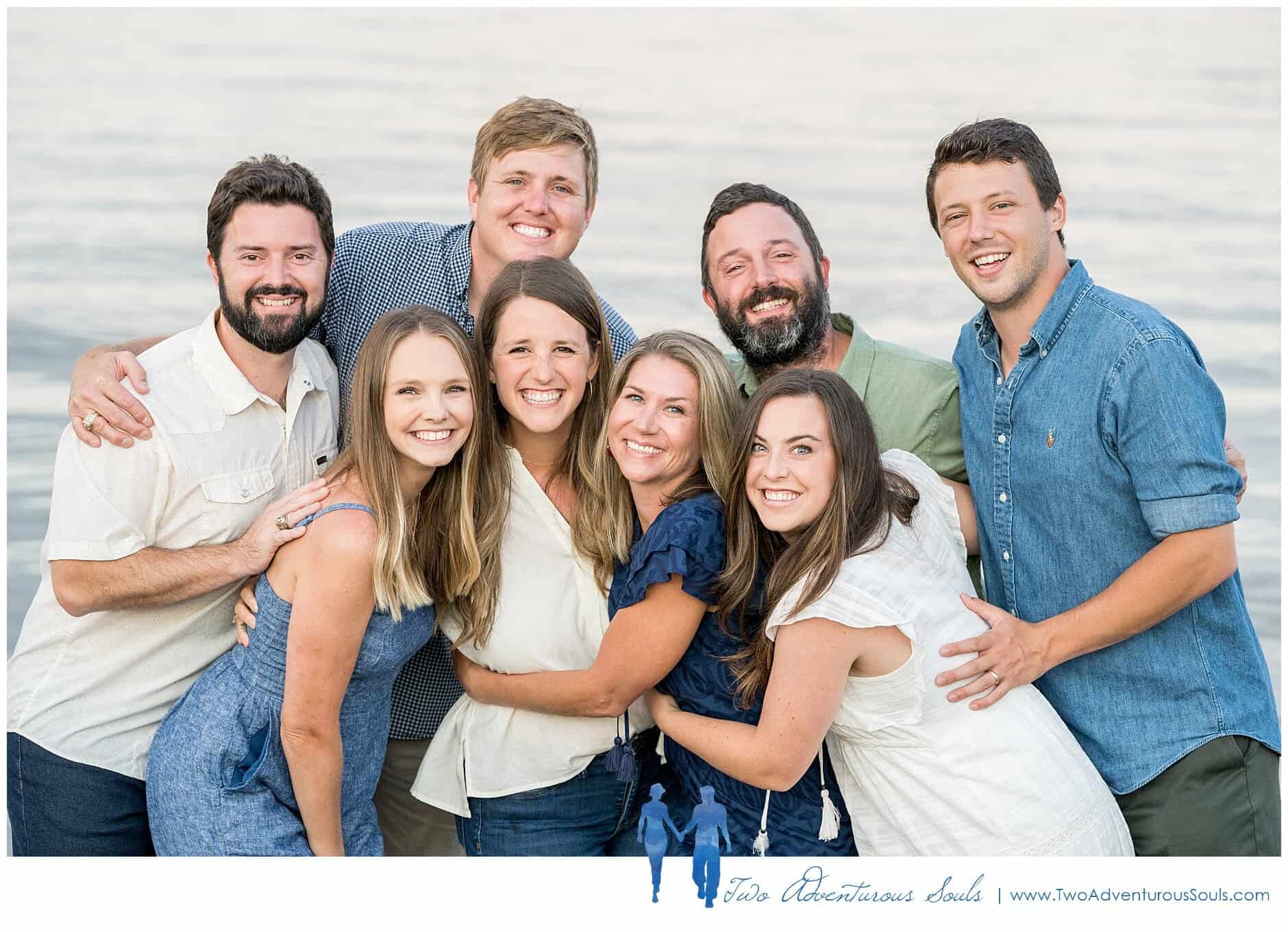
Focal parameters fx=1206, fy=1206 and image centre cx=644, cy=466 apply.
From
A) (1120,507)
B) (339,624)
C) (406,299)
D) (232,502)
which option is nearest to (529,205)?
(406,299)

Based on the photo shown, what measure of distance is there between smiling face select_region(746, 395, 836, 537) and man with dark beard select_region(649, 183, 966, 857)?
0.33 meters

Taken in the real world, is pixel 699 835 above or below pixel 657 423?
below

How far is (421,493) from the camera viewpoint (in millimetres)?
3150

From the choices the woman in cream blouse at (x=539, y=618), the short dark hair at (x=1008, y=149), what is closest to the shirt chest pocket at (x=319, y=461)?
the woman in cream blouse at (x=539, y=618)

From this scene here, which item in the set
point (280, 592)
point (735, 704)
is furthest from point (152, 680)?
point (735, 704)

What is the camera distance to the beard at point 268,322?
3.18 metres

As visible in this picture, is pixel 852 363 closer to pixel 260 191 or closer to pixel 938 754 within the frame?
pixel 938 754

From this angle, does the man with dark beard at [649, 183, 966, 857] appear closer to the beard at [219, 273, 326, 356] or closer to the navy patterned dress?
the navy patterned dress

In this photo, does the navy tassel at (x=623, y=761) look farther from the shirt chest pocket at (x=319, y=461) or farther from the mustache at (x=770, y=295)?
the mustache at (x=770, y=295)

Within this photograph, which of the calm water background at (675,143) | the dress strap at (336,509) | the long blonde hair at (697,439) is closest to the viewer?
the dress strap at (336,509)

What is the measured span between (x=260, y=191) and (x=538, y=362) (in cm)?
91

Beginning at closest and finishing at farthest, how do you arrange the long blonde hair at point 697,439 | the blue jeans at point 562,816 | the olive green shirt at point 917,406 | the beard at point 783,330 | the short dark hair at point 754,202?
1. the long blonde hair at point 697,439
2. the blue jeans at point 562,816
3. the olive green shirt at point 917,406
4. the beard at point 783,330
5. the short dark hair at point 754,202

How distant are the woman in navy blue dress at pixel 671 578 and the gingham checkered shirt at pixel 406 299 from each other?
503mm

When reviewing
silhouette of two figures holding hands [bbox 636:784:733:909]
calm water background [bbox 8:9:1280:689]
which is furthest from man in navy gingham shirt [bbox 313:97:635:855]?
calm water background [bbox 8:9:1280:689]
